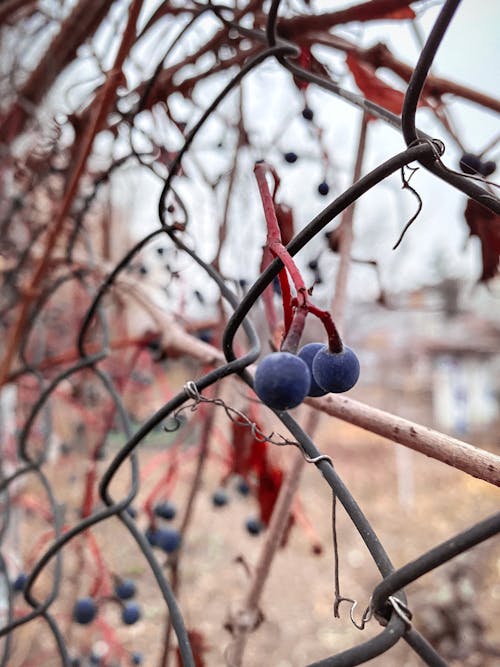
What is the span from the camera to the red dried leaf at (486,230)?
420 millimetres

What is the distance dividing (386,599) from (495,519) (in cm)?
6

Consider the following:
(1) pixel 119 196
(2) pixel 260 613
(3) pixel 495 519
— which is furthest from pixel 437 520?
(3) pixel 495 519

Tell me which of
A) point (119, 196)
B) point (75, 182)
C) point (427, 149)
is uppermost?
point (119, 196)

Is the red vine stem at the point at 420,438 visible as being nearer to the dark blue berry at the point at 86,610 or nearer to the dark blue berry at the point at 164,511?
the dark blue berry at the point at 86,610

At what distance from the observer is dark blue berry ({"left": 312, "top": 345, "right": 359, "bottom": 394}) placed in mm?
209

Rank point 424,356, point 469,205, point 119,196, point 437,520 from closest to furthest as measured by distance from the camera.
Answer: point 469,205, point 119,196, point 437,520, point 424,356

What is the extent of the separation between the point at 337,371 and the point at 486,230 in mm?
293

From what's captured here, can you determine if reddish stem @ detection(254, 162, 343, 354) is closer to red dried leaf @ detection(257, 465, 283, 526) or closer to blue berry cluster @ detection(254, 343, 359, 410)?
blue berry cluster @ detection(254, 343, 359, 410)

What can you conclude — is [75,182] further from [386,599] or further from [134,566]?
[134,566]

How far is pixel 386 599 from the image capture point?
0.70 feet

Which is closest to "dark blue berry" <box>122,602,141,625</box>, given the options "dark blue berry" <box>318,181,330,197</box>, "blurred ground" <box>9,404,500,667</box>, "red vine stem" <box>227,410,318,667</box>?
"red vine stem" <box>227,410,318,667</box>

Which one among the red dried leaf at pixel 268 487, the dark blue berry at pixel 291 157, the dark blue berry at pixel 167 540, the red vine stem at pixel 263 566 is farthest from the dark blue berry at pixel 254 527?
the dark blue berry at pixel 291 157

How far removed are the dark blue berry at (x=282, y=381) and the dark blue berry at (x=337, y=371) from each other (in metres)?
0.01

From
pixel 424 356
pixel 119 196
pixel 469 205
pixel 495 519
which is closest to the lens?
pixel 495 519
